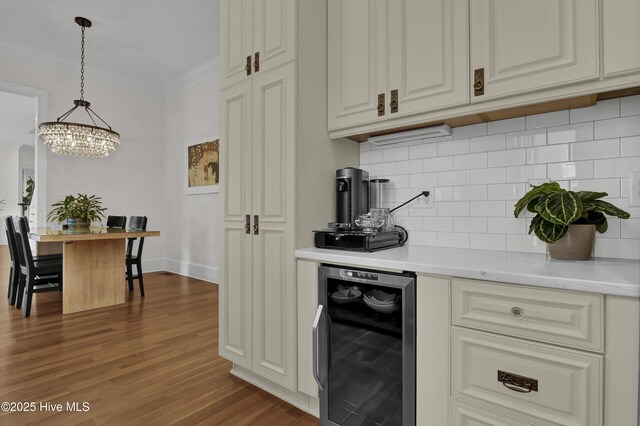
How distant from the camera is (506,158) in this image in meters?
1.72

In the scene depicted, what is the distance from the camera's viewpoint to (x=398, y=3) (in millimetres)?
1734

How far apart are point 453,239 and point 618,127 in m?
0.89

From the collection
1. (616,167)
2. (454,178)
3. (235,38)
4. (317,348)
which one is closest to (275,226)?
(317,348)

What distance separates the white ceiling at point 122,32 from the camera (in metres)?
3.50

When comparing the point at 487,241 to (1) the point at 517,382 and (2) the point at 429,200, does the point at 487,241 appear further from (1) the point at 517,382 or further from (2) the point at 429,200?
(1) the point at 517,382

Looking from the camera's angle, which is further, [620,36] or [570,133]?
[570,133]

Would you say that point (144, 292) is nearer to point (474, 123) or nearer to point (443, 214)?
point (443, 214)

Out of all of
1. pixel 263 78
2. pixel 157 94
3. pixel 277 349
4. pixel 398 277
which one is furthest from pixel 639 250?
pixel 157 94

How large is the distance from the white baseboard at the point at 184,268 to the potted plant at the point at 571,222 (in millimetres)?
4381

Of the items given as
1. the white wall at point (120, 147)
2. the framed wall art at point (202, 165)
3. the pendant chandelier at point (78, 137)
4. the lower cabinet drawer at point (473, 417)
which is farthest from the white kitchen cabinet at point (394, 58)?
the white wall at point (120, 147)

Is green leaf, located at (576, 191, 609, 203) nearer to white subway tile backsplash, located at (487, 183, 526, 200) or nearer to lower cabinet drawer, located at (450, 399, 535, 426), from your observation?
white subway tile backsplash, located at (487, 183, 526, 200)

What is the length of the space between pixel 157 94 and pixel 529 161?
19.9ft

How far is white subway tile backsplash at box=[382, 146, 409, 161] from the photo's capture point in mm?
2074

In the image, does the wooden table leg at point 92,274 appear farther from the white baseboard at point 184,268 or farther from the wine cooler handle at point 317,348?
the wine cooler handle at point 317,348
